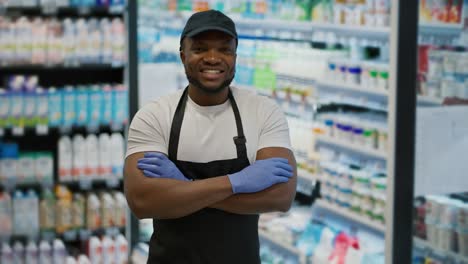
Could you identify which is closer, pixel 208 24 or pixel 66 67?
pixel 208 24

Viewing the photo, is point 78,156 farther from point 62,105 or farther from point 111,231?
point 111,231

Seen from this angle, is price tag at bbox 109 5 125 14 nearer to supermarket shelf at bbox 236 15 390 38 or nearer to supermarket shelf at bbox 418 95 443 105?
supermarket shelf at bbox 236 15 390 38

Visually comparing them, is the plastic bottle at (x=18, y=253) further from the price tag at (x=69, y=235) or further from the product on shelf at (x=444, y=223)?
the product on shelf at (x=444, y=223)

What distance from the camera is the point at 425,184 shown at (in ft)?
13.3

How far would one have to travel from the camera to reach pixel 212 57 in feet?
7.97

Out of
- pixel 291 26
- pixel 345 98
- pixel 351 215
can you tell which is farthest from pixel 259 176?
pixel 291 26

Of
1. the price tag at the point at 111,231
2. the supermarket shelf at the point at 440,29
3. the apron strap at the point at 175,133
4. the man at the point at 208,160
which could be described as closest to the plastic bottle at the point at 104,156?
the price tag at the point at 111,231

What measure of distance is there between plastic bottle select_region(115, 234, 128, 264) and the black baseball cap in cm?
379

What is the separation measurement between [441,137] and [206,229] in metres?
1.87

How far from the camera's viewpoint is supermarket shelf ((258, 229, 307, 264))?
20.1ft

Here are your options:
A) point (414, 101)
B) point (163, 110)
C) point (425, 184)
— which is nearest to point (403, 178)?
point (425, 184)

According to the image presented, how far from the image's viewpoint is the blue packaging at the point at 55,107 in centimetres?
584

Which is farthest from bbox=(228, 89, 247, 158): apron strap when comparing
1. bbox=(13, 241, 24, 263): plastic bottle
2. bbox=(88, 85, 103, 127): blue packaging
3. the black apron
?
bbox=(13, 241, 24, 263): plastic bottle

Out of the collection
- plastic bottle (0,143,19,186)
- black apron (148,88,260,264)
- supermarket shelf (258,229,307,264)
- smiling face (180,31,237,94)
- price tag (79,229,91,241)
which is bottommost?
supermarket shelf (258,229,307,264)
